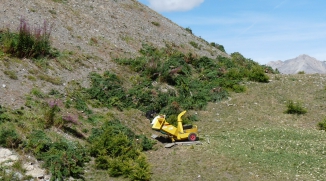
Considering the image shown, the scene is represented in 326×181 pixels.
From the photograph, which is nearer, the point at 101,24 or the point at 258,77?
the point at 258,77

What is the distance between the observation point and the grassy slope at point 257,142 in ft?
37.2

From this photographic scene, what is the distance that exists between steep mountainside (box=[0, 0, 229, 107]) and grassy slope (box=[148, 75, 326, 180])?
5.71 m

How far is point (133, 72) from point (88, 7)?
8.37 m

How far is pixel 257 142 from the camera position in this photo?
14.6 metres

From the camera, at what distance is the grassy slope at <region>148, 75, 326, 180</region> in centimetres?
1134

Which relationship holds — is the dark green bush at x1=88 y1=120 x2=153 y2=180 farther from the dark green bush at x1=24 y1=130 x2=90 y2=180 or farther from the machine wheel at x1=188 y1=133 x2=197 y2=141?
the machine wheel at x1=188 y1=133 x2=197 y2=141

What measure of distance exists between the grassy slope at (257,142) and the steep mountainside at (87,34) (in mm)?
5710

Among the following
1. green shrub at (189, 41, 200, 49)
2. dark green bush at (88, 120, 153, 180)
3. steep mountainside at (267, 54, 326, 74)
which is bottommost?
dark green bush at (88, 120, 153, 180)

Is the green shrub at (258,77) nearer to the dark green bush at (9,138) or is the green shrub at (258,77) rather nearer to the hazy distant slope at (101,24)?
the hazy distant slope at (101,24)

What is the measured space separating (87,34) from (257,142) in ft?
40.7

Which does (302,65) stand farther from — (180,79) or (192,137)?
(192,137)

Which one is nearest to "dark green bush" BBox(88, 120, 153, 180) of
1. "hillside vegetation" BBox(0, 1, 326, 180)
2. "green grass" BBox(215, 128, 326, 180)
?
"hillside vegetation" BBox(0, 1, 326, 180)

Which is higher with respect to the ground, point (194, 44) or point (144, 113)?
point (194, 44)

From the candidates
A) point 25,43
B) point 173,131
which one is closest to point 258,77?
point 173,131
